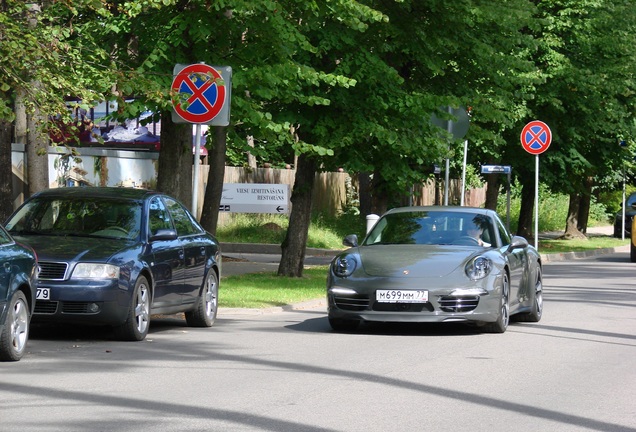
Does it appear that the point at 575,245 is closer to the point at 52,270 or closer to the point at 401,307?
the point at 401,307

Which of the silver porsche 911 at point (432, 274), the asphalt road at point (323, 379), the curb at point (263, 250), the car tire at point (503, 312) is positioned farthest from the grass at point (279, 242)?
the car tire at point (503, 312)

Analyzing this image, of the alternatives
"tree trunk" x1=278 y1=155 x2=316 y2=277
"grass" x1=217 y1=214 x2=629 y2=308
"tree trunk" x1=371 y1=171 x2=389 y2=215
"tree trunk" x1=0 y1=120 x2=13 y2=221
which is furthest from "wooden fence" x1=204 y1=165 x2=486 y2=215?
"tree trunk" x1=278 y1=155 x2=316 y2=277

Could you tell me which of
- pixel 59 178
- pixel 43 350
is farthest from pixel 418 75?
pixel 43 350

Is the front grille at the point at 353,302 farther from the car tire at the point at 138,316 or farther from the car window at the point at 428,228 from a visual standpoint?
the car tire at the point at 138,316

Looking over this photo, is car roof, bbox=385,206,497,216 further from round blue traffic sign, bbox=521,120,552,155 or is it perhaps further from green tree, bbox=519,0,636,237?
green tree, bbox=519,0,636,237

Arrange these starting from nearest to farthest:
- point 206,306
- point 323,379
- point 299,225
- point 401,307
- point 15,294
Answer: point 323,379 < point 15,294 < point 401,307 < point 206,306 < point 299,225

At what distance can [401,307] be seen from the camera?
13820 mm

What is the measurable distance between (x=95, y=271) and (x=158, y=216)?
5.71ft

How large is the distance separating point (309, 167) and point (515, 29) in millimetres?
4396

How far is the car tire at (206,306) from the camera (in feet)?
48.5

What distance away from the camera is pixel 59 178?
1183 inches

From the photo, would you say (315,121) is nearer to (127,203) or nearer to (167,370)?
(127,203)

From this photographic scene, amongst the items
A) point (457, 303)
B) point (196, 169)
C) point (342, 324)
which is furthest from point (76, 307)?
point (457, 303)

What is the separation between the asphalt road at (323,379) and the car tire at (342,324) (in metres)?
0.12
